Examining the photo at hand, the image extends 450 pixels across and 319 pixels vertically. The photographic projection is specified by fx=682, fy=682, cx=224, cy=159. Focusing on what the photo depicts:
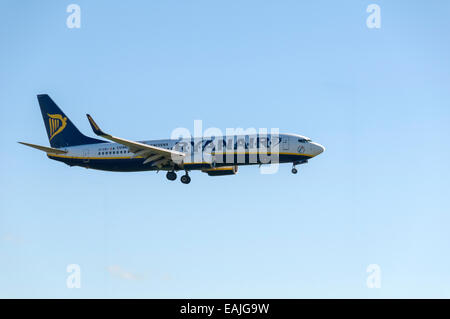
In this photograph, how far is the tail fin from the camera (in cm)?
8106

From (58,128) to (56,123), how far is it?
84 cm

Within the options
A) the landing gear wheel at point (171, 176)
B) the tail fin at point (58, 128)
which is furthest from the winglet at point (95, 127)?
the tail fin at point (58, 128)

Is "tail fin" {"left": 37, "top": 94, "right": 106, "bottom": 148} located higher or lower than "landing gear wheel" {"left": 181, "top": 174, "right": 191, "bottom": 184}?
higher

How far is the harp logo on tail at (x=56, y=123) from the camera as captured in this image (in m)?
82.8

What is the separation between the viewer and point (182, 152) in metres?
74.2

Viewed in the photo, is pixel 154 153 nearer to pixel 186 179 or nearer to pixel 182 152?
pixel 182 152

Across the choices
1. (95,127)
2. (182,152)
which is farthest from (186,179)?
(95,127)

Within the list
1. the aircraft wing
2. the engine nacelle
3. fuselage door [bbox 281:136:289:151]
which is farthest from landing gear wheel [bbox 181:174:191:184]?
fuselage door [bbox 281:136:289:151]

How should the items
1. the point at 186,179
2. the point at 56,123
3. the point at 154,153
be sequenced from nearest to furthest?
the point at 154,153, the point at 186,179, the point at 56,123

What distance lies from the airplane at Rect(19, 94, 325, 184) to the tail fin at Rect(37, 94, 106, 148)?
0.14 m

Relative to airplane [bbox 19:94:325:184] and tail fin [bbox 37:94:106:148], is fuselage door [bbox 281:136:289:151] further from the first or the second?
tail fin [bbox 37:94:106:148]
